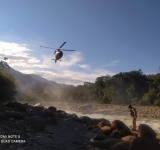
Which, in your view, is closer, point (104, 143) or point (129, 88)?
point (104, 143)

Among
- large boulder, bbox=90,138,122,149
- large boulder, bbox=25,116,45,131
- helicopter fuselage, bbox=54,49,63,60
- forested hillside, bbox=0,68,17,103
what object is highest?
helicopter fuselage, bbox=54,49,63,60

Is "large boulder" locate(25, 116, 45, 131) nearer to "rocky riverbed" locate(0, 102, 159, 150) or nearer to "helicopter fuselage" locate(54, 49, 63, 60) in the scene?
"rocky riverbed" locate(0, 102, 159, 150)

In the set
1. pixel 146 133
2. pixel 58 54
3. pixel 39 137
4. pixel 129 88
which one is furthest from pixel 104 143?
pixel 129 88

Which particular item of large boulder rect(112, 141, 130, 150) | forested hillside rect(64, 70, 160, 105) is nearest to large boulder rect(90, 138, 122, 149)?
large boulder rect(112, 141, 130, 150)

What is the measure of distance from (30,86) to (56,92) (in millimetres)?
55781

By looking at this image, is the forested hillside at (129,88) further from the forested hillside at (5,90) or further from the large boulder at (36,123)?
the large boulder at (36,123)

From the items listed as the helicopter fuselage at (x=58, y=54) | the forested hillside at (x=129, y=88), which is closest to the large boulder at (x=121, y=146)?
the helicopter fuselage at (x=58, y=54)

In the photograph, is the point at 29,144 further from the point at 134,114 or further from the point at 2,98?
the point at 2,98

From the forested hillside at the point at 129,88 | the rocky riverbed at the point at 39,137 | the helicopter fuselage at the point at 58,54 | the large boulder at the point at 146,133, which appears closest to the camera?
the rocky riverbed at the point at 39,137

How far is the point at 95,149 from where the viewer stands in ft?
33.2

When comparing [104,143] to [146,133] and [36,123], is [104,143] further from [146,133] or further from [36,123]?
[36,123]

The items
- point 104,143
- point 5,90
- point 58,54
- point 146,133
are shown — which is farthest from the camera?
point 5,90

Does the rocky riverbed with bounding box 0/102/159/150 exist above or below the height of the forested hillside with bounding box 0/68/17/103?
below

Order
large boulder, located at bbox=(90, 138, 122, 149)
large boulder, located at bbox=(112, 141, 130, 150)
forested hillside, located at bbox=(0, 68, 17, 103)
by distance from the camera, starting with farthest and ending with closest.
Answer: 1. forested hillside, located at bbox=(0, 68, 17, 103)
2. large boulder, located at bbox=(90, 138, 122, 149)
3. large boulder, located at bbox=(112, 141, 130, 150)
